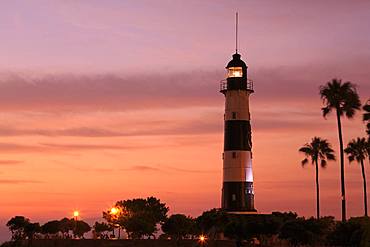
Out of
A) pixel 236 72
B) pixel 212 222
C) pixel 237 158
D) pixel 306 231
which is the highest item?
pixel 236 72

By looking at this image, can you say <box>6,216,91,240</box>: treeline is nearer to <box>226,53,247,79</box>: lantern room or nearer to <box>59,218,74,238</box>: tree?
<box>59,218,74,238</box>: tree

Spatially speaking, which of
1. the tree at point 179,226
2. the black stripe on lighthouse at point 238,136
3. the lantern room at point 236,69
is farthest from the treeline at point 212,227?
the lantern room at point 236,69

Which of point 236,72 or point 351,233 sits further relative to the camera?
point 236,72

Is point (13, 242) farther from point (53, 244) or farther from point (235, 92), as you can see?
point (235, 92)

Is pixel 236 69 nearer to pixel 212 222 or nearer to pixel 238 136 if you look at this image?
pixel 238 136

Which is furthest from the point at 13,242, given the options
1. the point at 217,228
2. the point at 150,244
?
the point at 217,228

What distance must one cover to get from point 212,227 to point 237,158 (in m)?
8.49

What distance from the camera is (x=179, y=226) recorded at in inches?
3602

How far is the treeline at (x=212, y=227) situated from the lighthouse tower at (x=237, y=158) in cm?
169

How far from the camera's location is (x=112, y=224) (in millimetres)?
102250

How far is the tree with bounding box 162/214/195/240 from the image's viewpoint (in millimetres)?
91375

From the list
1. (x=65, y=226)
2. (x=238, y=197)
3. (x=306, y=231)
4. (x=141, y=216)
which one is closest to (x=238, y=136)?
(x=238, y=197)

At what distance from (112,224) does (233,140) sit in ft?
93.9

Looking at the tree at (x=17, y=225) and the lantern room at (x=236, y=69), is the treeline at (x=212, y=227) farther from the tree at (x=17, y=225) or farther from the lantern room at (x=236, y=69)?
the lantern room at (x=236, y=69)
